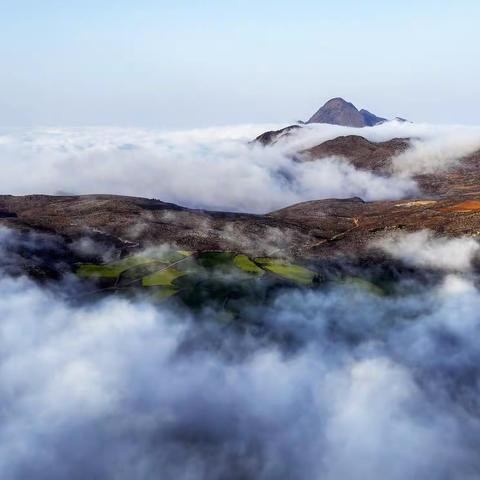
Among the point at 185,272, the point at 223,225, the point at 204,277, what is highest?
the point at 223,225

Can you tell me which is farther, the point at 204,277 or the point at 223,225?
the point at 223,225

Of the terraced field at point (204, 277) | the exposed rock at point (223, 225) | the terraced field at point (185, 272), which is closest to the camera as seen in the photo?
the terraced field at point (204, 277)

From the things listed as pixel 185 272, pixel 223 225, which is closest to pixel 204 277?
pixel 185 272

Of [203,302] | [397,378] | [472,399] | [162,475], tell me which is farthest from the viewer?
[203,302]

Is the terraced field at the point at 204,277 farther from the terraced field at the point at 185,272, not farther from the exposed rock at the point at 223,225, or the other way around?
the exposed rock at the point at 223,225

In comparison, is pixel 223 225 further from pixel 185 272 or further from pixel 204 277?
pixel 204 277

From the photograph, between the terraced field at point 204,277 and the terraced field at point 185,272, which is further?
the terraced field at point 185,272

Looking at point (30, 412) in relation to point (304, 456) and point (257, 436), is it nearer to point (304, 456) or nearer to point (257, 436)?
point (257, 436)

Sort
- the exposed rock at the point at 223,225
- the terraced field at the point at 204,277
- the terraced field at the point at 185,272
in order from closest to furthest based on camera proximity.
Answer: the terraced field at the point at 204,277 < the terraced field at the point at 185,272 < the exposed rock at the point at 223,225

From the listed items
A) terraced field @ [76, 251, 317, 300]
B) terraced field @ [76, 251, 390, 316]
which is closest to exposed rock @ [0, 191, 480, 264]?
terraced field @ [76, 251, 317, 300]

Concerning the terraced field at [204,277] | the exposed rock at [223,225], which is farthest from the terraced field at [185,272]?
the exposed rock at [223,225]

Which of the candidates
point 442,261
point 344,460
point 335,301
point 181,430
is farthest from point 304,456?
point 442,261
